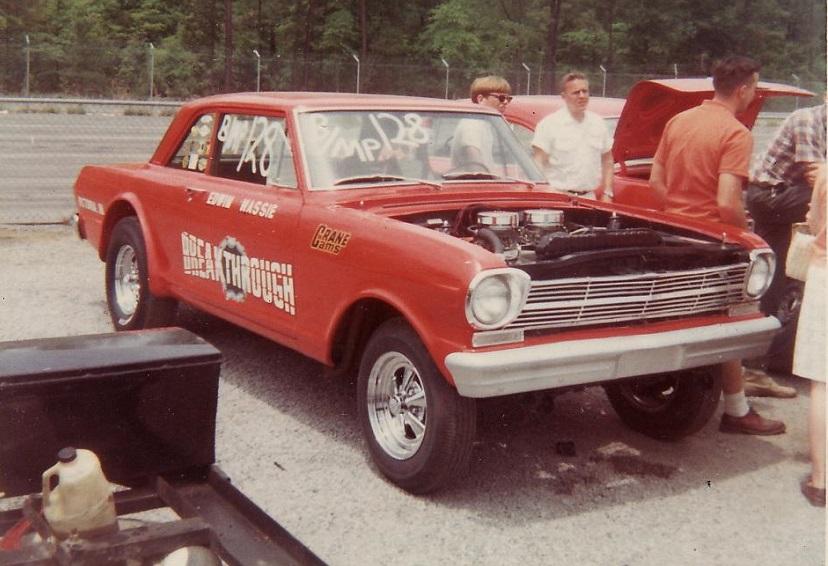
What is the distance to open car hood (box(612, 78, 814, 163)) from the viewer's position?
6.74 meters

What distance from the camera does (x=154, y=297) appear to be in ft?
20.4

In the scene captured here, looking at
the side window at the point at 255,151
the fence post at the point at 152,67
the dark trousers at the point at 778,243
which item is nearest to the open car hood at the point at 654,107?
the dark trousers at the point at 778,243

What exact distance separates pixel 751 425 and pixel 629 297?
4.85 feet

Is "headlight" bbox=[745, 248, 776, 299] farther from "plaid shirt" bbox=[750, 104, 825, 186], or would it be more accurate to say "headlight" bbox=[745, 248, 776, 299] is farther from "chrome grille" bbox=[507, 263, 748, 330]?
"plaid shirt" bbox=[750, 104, 825, 186]

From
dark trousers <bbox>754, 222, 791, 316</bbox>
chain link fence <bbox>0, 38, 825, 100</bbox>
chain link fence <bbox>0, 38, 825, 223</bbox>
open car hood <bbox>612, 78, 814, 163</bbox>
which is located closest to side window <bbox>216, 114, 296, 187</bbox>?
open car hood <bbox>612, 78, 814, 163</bbox>

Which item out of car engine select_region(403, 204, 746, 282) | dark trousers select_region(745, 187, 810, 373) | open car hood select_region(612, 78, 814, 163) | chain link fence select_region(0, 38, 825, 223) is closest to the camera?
car engine select_region(403, 204, 746, 282)

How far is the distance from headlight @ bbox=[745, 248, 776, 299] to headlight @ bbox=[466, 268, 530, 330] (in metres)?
1.37

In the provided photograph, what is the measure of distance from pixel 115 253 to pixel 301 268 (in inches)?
94.3

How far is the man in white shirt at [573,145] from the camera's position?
678cm

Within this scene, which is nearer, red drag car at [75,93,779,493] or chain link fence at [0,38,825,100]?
red drag car at [75,93,779,493]

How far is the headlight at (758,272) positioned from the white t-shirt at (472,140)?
158cm

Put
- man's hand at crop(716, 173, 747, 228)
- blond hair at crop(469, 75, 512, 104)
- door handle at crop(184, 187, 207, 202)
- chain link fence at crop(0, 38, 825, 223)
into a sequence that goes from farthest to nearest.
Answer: chain link fence at crop(0, 38, 825, 223)
blond hair at crop(469, 75, 512, 104)
door handle at crop(184, 187, 207, 202)
man's hand at crop(716, 173, 747, 228)

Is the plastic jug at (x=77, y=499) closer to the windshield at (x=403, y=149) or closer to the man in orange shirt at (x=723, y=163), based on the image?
the windshield at (x=403, y=149)

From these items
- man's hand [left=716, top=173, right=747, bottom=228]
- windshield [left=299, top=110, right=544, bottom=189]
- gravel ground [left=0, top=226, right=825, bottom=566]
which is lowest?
gravel ground [left=0, top=226, right=825, bottom=566]
